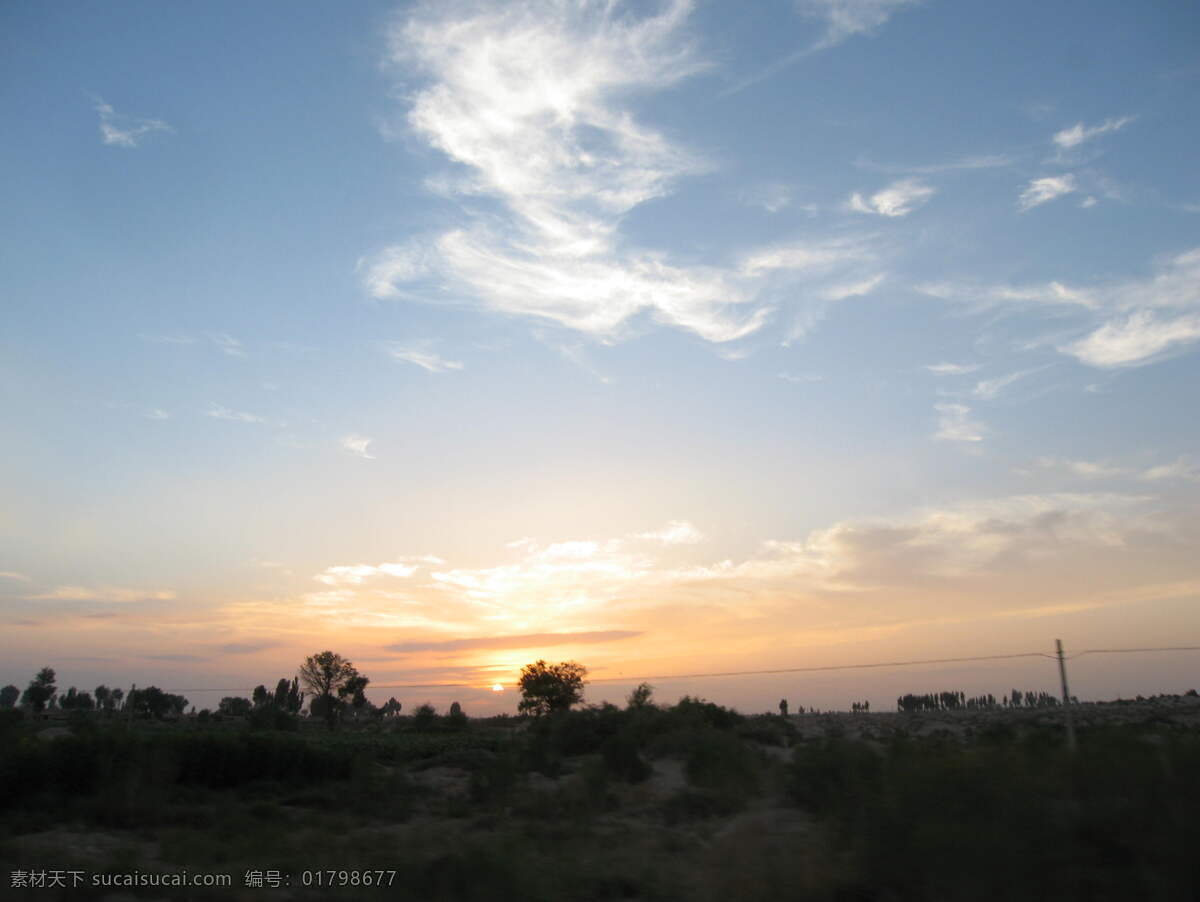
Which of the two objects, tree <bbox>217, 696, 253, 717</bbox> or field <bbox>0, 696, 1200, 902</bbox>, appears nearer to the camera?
field <bbox>0, 696, 1200, 902</bbox>

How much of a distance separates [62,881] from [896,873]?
13.0 metres

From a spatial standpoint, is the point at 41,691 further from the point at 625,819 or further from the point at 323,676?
the point at 625,819

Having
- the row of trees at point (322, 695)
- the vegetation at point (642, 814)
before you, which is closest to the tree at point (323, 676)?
the row of trees at point (322, 695)

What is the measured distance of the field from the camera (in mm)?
8719

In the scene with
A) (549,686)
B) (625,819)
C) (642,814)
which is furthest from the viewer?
(549,686)

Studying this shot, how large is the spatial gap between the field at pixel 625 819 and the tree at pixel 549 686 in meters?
43.4

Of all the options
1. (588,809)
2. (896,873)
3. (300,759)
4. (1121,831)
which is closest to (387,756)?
(300,759)

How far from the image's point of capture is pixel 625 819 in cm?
2144

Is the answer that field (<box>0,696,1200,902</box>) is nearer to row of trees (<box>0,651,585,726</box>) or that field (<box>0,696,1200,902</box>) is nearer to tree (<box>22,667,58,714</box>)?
row of trees (<box>0,651,585,726</box>)

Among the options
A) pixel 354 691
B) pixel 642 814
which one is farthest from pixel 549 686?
pixel 642 814

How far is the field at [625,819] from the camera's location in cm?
872

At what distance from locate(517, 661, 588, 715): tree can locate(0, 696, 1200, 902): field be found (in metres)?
43.4

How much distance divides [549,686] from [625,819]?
198 feet

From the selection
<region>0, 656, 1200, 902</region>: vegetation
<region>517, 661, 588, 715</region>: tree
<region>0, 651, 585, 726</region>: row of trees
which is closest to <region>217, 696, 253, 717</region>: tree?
<region>0, 651, 585, 726</region>: row of trees
